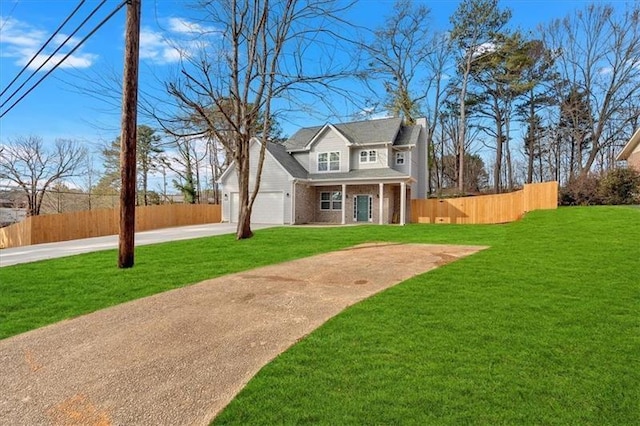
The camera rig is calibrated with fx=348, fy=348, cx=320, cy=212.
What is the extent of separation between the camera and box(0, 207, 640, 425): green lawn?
239cm

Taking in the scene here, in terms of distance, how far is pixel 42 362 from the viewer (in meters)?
3.48

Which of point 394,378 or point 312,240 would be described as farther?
point 312,240

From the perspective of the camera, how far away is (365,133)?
22203mm

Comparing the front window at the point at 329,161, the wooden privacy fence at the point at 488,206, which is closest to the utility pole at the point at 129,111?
the front window at the point at 329,161

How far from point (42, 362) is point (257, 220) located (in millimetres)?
18557

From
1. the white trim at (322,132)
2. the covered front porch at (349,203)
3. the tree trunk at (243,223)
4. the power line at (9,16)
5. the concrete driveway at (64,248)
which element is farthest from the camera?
the white trim at (322,132)

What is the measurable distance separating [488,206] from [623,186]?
19.2 ft

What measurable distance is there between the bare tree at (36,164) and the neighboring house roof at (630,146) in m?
38.1

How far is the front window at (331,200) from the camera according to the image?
22.2 m

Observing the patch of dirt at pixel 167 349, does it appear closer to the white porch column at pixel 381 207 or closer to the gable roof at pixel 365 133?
the white porch column at pixel 381 207

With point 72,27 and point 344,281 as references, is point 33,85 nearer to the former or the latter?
point 72,27

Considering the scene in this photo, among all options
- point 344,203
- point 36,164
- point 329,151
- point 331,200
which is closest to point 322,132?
point 329,151

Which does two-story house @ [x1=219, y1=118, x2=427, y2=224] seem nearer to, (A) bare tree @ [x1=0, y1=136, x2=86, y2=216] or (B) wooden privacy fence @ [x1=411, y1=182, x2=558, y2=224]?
(B) wooden privacy fence @ [x1=411, y1=182, x2=558, y2=224]

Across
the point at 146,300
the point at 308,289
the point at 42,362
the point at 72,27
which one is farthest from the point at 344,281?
the point at 72,27
